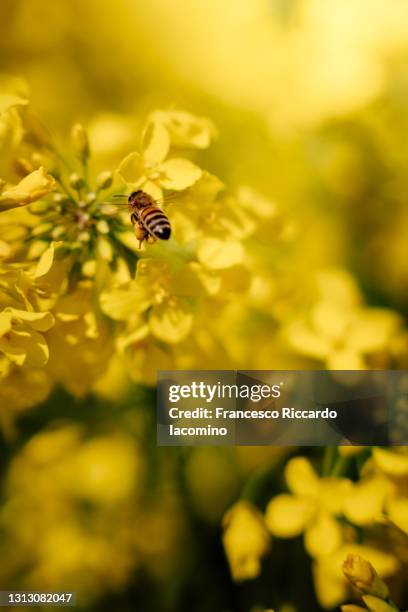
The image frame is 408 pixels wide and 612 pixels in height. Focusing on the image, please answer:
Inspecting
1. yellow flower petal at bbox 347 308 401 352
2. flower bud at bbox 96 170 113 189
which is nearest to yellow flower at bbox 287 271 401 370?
yellow flower petal at bbox 347 308 401 352

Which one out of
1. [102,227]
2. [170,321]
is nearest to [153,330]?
[170,321]

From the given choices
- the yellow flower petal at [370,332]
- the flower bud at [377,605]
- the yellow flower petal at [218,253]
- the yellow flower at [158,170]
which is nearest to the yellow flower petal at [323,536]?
the flower bud at [377,605]

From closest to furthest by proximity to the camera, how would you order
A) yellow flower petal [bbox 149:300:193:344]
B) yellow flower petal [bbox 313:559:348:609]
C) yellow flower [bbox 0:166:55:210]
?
yellow flower [bbox 0:166:55:210] < yellow flower petal [bbox 149:300:193:344] < yellow flower petal [bbox 313:559:348:609]

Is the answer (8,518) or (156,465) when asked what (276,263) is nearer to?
(156,465)

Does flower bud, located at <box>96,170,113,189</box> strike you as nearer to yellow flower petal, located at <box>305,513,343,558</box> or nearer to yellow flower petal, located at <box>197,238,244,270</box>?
yellow flower petal, located at <box>197,238,244,270</box>

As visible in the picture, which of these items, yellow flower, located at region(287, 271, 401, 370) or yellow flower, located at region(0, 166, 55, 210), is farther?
yellow flower, located at region(287, 271, 401, 370)

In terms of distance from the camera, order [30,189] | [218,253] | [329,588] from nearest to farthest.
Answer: [30,189], [218,253], [329,588]

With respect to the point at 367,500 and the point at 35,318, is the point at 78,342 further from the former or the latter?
the point at 367,500
